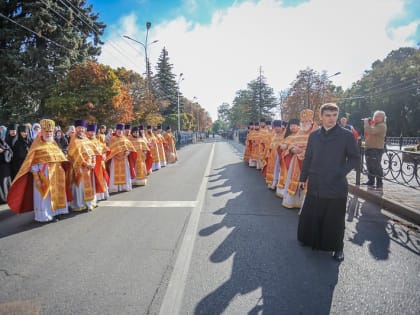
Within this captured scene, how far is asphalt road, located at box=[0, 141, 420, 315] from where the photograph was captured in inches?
102

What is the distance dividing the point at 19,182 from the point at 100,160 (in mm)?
1756

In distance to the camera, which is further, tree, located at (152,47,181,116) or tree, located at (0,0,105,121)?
tree, located at (152,47,181,116)

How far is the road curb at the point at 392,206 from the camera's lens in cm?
488

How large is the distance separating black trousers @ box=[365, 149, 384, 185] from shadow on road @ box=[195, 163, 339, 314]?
130 inches

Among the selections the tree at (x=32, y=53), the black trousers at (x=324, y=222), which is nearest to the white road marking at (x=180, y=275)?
the black trousers at (x=324, y=222)

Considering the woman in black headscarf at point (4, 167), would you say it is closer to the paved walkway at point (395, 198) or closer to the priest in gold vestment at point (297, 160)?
the paved walkway at point (395, 198)

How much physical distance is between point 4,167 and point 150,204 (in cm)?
398

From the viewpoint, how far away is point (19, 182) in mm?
5066

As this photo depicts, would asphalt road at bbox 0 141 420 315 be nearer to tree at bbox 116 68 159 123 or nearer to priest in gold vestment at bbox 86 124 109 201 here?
priest in gold vestment at bbox 86 124 109 201

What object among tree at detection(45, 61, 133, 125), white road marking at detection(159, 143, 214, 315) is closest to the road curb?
white road marking at detection(159, 143, 214, 315)

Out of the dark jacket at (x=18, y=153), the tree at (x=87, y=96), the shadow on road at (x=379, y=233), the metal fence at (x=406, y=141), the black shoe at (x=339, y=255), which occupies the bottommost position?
the shadow on road at (x=379, y=233)

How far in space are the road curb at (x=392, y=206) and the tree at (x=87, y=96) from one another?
610 inches

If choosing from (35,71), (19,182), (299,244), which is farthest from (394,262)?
(35,71)

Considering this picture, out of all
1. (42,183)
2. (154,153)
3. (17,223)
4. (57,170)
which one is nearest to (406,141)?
(154,153)
